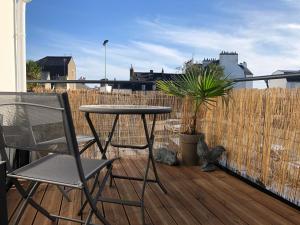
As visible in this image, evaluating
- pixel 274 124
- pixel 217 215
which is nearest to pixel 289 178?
pixel 274 124

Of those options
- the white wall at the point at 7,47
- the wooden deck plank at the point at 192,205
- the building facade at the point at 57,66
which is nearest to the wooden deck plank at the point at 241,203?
the wooden deck plank at the point at 192,205

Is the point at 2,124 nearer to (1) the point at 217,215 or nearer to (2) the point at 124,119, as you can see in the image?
(1) the point at 217,215

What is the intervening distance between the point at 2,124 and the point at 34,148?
0.28 m

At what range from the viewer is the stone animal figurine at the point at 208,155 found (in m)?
3.93

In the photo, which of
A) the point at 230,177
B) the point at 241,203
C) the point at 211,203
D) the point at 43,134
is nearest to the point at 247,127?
the point at 230,177

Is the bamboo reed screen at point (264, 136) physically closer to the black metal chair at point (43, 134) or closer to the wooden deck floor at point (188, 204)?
the wooden deck floor at point (188, 204)

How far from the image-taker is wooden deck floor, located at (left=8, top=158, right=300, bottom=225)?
246cm

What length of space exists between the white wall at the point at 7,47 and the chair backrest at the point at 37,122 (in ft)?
6.03

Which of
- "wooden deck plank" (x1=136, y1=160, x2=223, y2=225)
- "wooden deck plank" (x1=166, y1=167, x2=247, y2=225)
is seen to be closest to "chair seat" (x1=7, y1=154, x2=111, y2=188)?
"wooden deck plank" (x1=136, y1=160, x2=223, y2=225)

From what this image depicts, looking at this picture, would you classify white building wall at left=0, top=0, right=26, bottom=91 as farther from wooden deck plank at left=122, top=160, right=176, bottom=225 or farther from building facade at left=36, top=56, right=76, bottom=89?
building facade at left=36, top=56, right=76, bottom=89

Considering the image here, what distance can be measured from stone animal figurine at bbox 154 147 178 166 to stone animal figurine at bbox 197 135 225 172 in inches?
13.7

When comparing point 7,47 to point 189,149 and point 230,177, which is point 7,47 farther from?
point 230,177

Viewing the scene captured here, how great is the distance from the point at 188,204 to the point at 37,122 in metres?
1.63

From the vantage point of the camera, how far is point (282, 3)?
36.7ft
